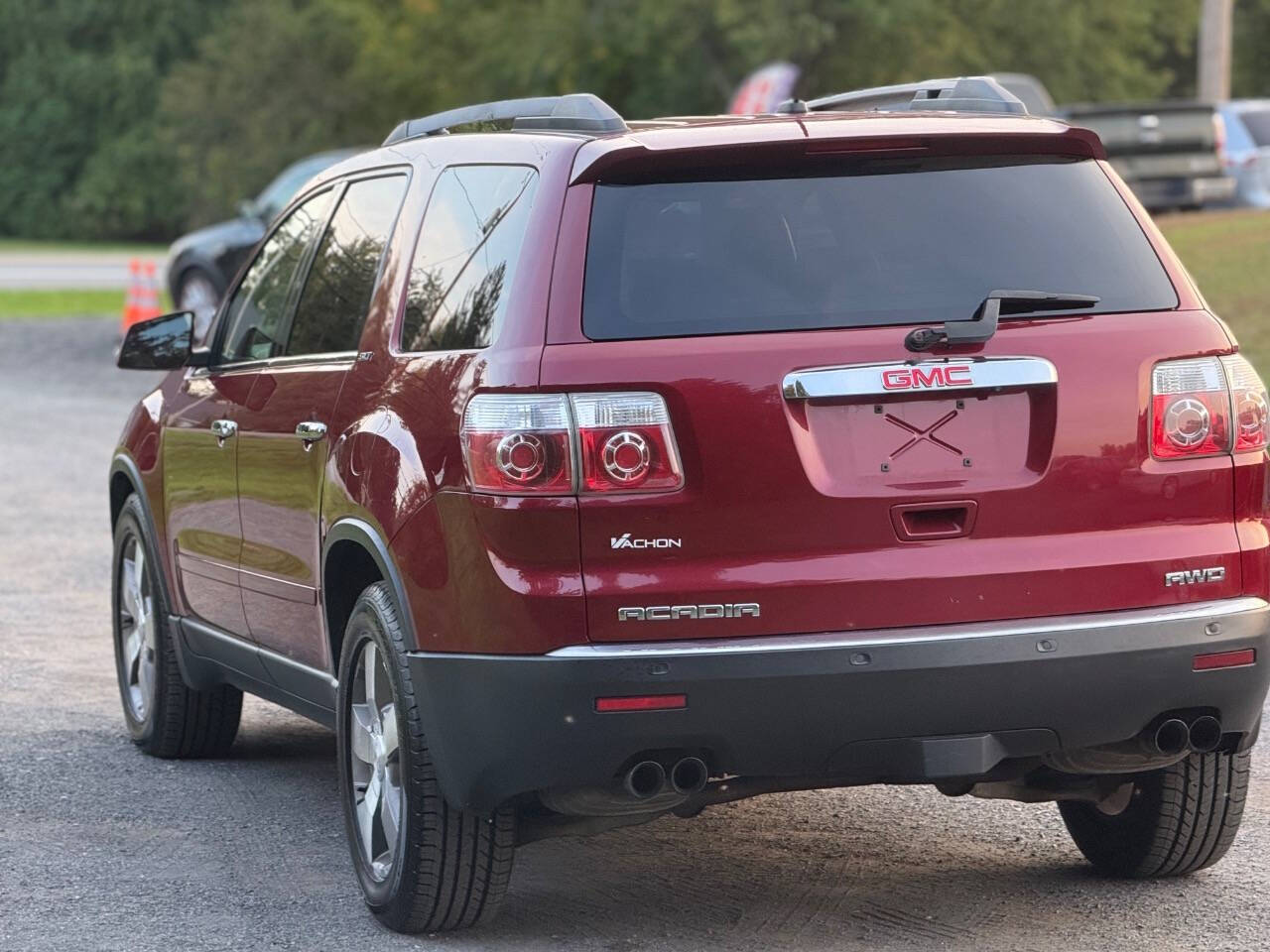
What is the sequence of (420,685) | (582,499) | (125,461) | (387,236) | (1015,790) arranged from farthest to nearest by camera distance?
(125,461)
(387,236)
(1015,790)
(420,685)
(582,499)

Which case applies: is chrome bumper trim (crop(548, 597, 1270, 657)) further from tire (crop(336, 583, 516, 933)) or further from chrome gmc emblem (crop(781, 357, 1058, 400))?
tire (crop(336, 583, 516, 933))

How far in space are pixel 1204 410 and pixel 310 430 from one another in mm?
2192

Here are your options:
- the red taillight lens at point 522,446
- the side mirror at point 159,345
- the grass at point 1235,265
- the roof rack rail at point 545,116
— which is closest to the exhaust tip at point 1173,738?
the red taillight lens at point 522,446

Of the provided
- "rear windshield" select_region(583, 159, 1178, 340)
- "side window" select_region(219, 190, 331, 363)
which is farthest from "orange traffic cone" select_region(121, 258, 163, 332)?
"rear windshield" select_region(583, 159, 1178, 340)

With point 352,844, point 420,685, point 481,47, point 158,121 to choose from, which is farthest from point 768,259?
point 158,121

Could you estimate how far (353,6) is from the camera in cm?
6706

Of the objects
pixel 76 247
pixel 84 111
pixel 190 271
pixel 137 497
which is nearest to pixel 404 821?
pixel 137 497

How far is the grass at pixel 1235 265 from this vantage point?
19.5 meters

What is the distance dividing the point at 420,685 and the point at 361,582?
0.76m

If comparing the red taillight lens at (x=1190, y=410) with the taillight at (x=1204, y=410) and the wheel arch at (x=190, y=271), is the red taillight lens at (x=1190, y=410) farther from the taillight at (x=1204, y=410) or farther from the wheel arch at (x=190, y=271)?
the wheel arch at (x=190, y=271)

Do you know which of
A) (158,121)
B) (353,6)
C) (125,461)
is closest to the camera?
(125,461)

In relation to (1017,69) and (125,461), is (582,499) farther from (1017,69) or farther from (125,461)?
(1017,69)

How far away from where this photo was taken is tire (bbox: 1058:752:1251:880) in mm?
5402

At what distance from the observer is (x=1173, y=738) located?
4891 mm
